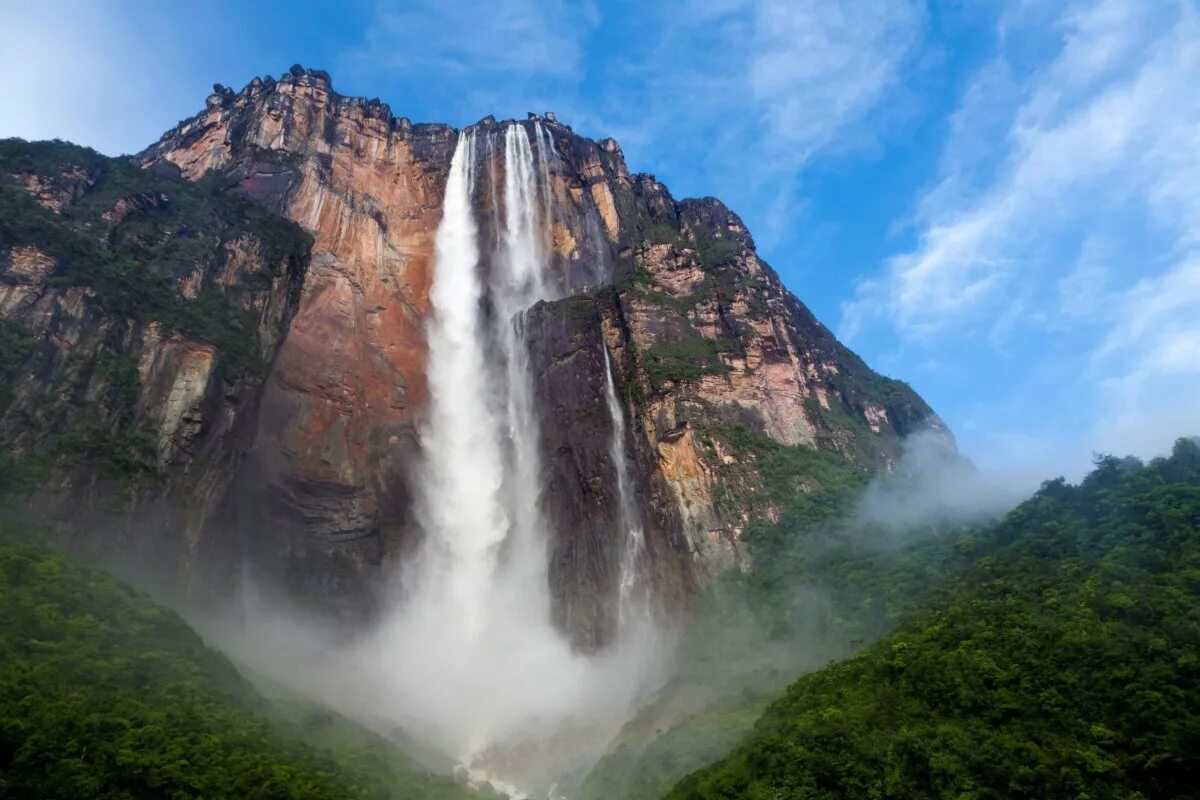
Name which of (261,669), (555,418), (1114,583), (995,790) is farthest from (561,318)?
(995,790)

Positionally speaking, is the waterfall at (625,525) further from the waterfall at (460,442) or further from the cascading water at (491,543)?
the waterfall at (460,442)

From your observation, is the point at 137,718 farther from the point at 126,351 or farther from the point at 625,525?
the point at 625,525

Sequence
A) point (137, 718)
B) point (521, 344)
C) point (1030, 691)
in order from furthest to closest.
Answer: point (521, 344) → point (1030, 691) → point (137, 718)

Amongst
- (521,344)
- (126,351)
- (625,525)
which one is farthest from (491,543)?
(126,351)

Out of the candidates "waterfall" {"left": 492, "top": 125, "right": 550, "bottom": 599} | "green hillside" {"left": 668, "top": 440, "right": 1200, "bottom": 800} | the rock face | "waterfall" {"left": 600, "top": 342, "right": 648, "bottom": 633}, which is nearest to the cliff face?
the rock face

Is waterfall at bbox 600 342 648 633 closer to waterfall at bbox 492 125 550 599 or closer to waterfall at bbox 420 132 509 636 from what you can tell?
waterfall at bbox 492 125 550 599

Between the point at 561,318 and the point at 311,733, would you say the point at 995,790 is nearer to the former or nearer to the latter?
the point at 311,733
